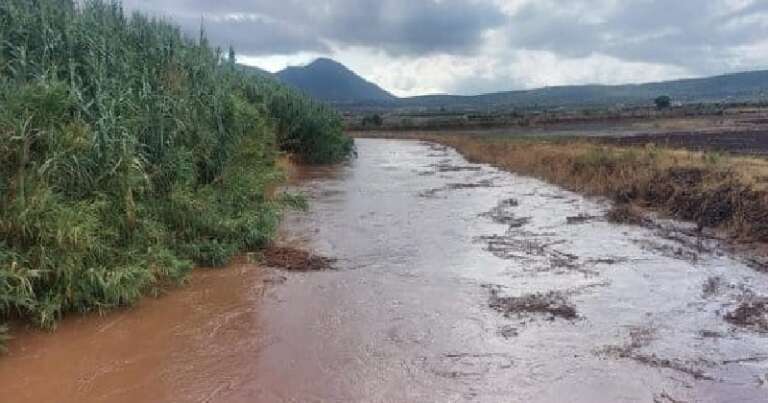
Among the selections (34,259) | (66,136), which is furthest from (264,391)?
(66,136)

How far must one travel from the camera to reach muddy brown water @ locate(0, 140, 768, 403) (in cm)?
570

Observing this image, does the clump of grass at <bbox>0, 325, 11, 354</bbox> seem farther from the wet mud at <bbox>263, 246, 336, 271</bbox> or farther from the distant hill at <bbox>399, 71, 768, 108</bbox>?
the distant hill at <bbox>399, 71, 768, 108</bbox>

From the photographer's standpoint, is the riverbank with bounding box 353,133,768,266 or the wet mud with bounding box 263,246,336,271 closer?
the wet mud with bounding box 263,246,336,271

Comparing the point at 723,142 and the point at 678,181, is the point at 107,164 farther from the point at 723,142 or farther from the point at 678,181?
the point at 723,142

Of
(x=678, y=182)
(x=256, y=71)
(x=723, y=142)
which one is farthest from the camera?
(x=723, y=142)

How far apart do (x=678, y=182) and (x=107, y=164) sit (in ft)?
41.0

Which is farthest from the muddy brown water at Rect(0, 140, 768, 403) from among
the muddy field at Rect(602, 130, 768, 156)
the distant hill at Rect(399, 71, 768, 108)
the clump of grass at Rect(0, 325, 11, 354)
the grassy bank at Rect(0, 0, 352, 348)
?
the distant hill at Rect(399, 71, 768, 108)

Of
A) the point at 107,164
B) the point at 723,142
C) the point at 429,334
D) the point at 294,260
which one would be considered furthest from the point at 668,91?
the point at 107,164

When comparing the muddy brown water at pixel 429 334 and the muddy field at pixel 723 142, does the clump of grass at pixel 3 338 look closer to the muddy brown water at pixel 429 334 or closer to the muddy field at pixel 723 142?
the muddy brown water at pixel 429 334

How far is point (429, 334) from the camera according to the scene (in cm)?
703

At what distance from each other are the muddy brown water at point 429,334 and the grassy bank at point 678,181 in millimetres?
1557

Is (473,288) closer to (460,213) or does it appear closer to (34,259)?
(34,259)

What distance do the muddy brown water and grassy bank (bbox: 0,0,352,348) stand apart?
465mm

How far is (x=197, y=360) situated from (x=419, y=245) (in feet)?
18.8
